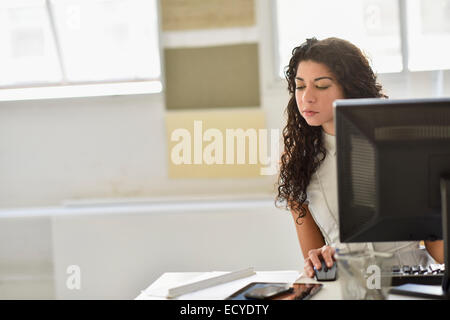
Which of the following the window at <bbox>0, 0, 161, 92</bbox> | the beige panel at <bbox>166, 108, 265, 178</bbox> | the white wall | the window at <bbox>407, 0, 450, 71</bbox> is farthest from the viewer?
the window at <bbox>0, 0, 161, 92</bbox>

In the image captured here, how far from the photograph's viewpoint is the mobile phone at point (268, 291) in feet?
4.55

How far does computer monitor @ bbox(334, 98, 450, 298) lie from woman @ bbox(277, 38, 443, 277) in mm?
517

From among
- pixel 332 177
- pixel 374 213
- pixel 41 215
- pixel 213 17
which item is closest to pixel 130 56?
pixel 213 17

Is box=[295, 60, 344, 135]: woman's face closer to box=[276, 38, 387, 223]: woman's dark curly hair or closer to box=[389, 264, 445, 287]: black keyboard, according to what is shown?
box=[276, 38, 387, 223]: woman's dark curly hair

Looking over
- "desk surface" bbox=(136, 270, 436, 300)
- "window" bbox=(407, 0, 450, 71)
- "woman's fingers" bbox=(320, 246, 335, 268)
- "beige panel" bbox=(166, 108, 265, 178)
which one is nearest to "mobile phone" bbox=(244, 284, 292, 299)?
"desk surface" bbox=(136, 270, 436, 300)

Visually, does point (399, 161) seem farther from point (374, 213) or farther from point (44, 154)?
point (44, 154)

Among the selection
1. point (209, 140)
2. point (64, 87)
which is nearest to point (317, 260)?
point (209, 140)

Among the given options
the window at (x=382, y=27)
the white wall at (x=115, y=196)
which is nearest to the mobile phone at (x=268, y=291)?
the white wall at (x=115, y=196)

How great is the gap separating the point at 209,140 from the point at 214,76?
0.37 metres

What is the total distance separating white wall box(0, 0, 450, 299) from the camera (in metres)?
3.20

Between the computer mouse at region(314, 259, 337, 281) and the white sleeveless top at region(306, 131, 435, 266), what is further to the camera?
the white sleeveless top at region(306, 131, 435, 266)

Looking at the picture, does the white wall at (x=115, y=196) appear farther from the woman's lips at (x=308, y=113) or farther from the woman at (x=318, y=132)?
the woman's lips at (x=308, y=113)

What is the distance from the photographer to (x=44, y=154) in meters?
3.64

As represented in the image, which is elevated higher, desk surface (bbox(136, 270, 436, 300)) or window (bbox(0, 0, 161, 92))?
window (bbox(0, 0, 161, 92))
